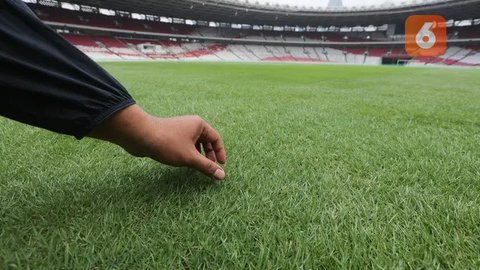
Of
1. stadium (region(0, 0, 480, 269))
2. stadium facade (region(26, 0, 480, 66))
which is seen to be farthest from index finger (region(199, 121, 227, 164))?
stadium facade (region(26, 0, 480, 66))

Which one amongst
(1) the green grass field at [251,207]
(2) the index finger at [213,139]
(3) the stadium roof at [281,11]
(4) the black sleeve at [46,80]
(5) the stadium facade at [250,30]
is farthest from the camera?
(5) the stadium facade at [250,30]

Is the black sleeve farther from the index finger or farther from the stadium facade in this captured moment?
the stadium facade

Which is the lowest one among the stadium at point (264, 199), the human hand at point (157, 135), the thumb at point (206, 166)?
the stadium at point (264, 199)

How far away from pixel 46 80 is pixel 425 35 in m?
55.5

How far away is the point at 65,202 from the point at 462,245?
1318 mm

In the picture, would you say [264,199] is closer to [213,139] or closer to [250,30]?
[213,139]

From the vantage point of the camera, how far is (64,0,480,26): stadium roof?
33.2 m

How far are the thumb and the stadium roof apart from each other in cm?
3616

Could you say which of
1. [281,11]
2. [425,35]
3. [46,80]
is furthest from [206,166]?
[425,35]

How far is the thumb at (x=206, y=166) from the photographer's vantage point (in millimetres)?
1018

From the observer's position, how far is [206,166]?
1062 mm

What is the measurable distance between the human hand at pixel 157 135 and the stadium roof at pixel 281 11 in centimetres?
3613

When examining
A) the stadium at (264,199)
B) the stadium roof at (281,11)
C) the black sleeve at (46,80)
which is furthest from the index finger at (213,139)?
the stadium roof at (281,11)

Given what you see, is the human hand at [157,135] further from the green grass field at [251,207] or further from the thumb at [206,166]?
the green grass field at [251,207]
